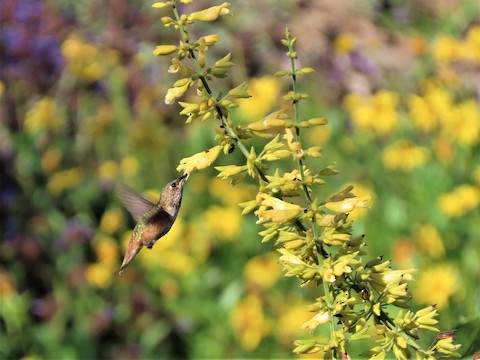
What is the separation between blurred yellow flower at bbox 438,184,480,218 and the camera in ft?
14.3

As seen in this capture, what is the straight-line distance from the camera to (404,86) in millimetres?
6391

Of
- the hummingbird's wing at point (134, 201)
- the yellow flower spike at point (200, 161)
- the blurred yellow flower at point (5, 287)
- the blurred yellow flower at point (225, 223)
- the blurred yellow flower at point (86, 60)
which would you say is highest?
the yellow flower spike at point (200, 161)

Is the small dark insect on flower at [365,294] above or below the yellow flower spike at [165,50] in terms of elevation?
below

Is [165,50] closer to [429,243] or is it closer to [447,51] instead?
[429,243]

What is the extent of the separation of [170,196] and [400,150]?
3545mm

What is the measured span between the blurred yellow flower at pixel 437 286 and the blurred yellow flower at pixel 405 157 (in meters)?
0.92

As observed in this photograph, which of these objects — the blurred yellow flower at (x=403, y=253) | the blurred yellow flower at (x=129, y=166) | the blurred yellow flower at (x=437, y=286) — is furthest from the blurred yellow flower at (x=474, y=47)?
the blurred yellow flower at (x=129, y=166)

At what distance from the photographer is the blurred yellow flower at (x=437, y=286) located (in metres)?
3.79

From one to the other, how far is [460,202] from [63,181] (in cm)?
221

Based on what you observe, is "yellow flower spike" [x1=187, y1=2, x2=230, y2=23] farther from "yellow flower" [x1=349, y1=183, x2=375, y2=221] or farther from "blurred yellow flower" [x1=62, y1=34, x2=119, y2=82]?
"blurred yellow flower" [x1=62, y1=34, x2=119, y2=82]

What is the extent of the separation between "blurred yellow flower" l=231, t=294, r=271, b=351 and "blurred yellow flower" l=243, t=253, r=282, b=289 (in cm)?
22

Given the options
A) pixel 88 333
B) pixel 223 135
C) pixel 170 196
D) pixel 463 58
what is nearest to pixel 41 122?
pixel 88 333

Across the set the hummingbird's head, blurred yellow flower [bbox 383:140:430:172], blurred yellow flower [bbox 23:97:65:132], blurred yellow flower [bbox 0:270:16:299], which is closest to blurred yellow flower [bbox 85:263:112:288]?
blurred yellow flower [bbox 0:270:16:299]

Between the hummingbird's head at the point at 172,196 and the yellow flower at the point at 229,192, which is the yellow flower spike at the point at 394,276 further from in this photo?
the yellow flower at the point at 229,192
